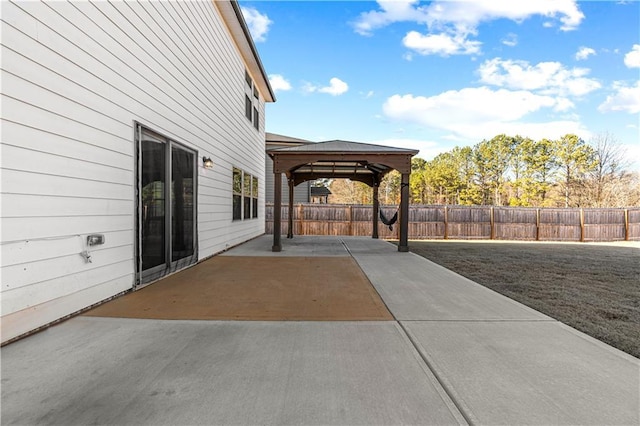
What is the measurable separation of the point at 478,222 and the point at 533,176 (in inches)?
478

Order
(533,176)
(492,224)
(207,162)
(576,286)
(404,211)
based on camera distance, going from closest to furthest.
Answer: (576,286) → (207,162) → (404,211) → (492,224) → (533,176)

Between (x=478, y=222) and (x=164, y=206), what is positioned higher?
(x=164, y=206)

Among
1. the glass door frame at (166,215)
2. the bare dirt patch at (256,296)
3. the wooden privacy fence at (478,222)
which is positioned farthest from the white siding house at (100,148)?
the wooden privacy fence at (478,222)

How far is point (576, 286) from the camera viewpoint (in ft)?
15.0

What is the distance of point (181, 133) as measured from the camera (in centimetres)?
490

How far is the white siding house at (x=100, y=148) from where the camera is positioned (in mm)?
2312

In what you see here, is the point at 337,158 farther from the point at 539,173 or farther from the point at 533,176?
the point at 539,173

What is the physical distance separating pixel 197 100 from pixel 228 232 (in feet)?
10.3

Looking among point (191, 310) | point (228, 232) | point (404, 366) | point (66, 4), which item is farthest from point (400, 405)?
point (228, 232)

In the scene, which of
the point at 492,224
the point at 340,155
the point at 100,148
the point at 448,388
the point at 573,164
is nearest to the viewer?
the point at 448,388

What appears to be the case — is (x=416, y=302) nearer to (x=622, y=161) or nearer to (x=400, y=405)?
(x=400, y=405)

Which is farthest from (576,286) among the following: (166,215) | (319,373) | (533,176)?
(533,176)

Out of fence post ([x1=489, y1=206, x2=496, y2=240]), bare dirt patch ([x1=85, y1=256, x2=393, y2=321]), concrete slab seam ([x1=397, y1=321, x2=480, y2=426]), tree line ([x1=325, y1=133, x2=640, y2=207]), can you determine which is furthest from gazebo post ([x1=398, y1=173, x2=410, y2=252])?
tree line ([x1=325, y1=133, x2=640, y2=207])

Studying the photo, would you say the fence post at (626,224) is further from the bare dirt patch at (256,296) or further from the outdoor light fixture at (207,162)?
the outdoor light fixture at (207,162)
